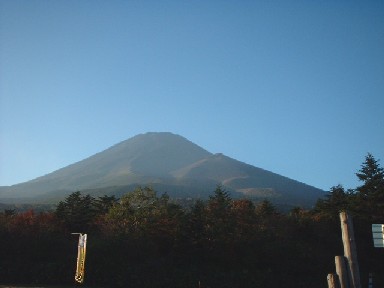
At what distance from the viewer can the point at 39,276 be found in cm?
2622

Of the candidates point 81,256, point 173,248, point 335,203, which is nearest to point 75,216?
point 173,248

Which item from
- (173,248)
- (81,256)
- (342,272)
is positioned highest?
(342,272)

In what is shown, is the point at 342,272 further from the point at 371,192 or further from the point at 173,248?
the point at 371,192

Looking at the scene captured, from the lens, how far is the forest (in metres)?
26.4

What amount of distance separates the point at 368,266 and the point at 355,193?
12364mm

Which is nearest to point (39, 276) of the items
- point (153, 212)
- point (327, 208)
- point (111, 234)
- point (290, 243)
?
point (111, 234)

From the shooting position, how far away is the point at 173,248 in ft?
102

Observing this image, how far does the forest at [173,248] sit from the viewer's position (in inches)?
1039

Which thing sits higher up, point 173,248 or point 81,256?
point 81,256

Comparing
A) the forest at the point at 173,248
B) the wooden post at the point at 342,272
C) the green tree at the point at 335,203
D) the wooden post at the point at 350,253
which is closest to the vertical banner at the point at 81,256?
the wooden post at the point at 342,272

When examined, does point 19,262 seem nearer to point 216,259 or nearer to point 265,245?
point 216,259

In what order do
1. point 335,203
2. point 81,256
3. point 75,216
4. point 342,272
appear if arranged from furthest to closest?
point 335,203
point 75,216
point 81,256
point 342,272

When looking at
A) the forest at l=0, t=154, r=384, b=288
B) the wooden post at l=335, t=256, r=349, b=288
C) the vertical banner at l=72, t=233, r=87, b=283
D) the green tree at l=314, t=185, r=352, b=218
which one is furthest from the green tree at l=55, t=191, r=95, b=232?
the wooden post at l=335, t=256, r=349, b=288

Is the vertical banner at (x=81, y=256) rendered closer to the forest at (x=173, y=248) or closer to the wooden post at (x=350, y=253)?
the wooden post at (x=350, y=253)
